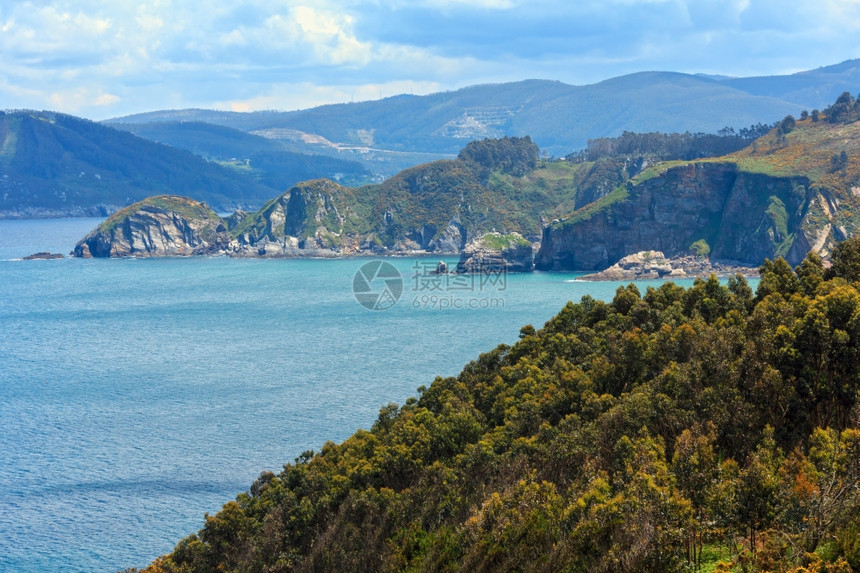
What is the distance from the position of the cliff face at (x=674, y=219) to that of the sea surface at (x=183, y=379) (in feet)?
50.8

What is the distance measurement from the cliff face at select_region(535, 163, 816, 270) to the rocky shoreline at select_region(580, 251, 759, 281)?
527cm

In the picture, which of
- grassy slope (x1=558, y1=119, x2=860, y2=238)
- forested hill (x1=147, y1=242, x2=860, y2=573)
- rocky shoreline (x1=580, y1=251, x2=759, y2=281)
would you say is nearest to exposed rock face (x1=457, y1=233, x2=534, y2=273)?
grassy slope (x1=558, y1=119, x2=860, y2=238)

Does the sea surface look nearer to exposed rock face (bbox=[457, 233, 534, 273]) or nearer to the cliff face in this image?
exposed rock face (bbox=[457, 233, 534, 273])

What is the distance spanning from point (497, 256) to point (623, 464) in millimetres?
145420

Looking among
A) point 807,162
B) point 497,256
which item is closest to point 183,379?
point 497,256

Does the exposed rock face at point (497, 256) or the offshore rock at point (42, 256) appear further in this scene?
the offshore rock at point (42, 256)

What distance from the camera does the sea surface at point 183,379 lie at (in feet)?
148

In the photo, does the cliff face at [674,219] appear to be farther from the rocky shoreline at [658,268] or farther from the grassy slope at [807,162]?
the rocky shoreline at [658,268]

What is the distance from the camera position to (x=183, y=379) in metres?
75.1

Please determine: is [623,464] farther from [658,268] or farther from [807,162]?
[807,162]

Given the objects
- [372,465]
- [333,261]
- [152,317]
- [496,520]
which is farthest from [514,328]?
[333,261]

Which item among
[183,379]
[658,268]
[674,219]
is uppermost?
[674,219]

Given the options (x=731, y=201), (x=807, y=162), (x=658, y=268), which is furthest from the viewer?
(x=731, y=201)

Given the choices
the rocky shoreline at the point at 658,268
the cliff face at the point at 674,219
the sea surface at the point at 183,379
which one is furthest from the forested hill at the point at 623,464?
the cliff face at the point at 674,219
